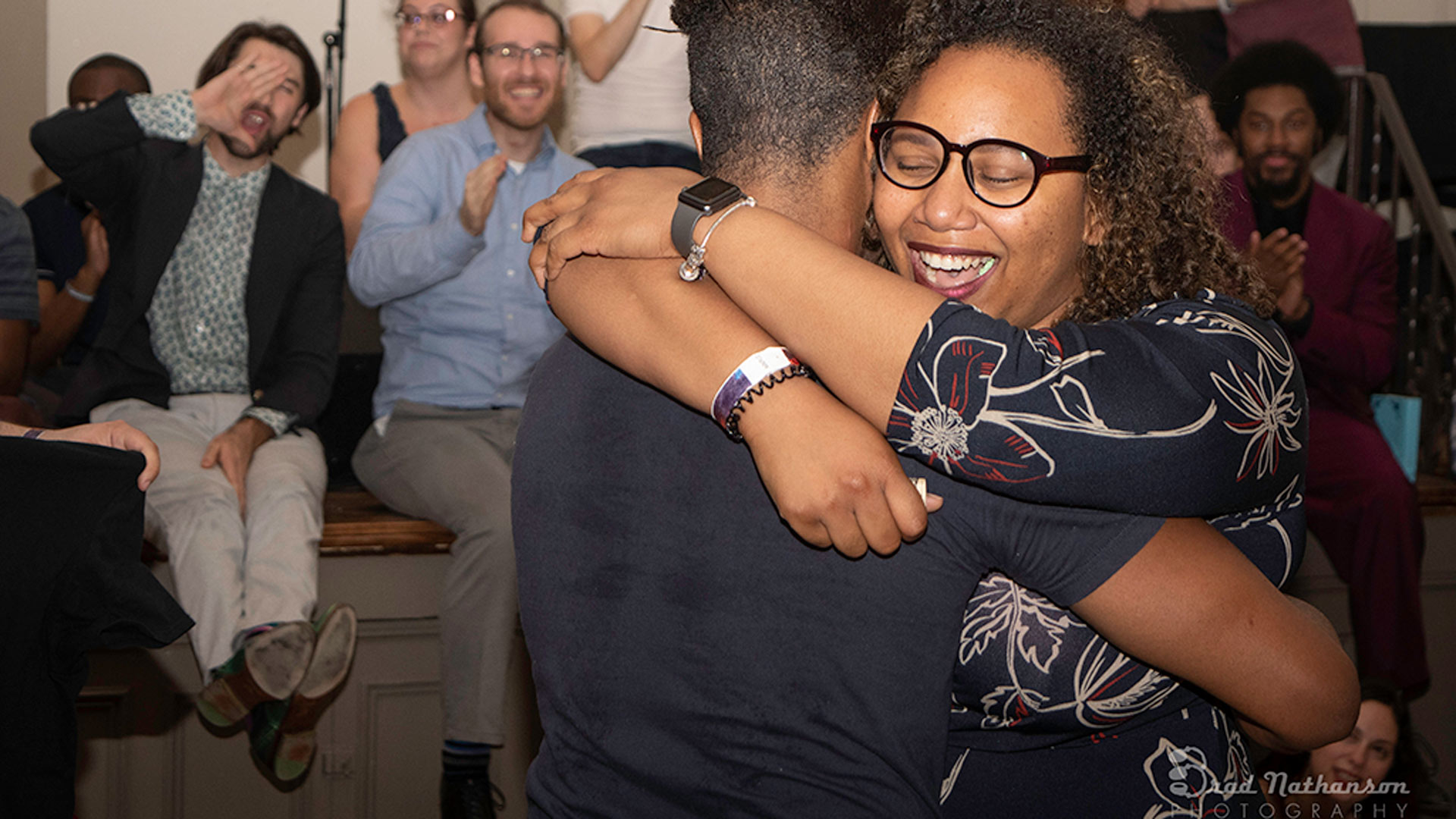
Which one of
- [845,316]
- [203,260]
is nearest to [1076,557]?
[845,316]

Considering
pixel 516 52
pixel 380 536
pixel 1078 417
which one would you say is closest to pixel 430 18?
pixel 516 52

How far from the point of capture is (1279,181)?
366cm

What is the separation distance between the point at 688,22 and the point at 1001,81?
33 cm

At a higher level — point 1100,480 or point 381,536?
point 1100,480

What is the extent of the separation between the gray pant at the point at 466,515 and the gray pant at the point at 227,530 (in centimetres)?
23

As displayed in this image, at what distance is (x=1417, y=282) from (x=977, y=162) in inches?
153

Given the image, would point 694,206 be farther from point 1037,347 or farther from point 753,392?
point 1037,347

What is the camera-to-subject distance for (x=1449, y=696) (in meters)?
3.62

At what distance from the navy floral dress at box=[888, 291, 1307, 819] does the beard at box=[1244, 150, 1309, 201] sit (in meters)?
2.92

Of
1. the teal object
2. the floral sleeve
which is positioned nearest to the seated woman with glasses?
the floral sleeve

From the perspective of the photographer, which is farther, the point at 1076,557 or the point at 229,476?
the point at 229,476

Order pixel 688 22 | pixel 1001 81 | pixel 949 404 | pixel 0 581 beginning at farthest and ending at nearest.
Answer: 1. pixel 0 581
2. pixel 688 22
3. pixel 1001 81
4. pixel 949 404

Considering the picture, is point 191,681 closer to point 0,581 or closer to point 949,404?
point 0,581

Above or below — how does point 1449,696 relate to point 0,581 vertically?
below
